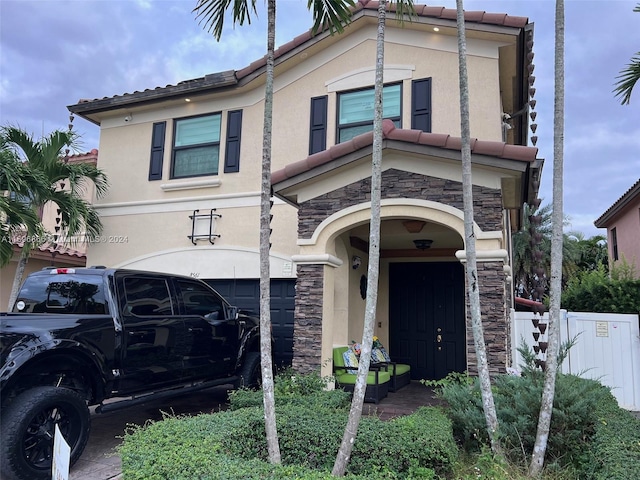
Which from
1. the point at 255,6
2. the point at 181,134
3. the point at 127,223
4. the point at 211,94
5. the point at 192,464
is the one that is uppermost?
the point at 211,94

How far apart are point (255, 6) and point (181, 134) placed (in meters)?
7.51

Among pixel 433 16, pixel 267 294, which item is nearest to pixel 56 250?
pixel 267 294

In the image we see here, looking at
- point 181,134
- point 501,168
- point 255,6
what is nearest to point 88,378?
point 255,6

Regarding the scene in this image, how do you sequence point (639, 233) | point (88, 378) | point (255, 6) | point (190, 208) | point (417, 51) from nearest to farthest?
point (255, 6) → point (88, 378) → point (417, 51) → point (190, 208) → point (639, 233)

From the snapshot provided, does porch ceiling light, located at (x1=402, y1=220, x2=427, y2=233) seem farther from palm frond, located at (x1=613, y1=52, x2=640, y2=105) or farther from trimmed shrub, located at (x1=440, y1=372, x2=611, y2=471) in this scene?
palm frond, located at (x1=613, y1=52, x2=640, y2=105)

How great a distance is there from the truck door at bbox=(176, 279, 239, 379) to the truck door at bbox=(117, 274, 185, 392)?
0.21m

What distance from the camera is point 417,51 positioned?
987 cm

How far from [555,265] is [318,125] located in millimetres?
7034

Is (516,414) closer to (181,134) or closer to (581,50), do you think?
(581,50)

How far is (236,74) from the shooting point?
11.1 metres

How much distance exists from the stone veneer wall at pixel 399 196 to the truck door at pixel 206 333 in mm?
1058

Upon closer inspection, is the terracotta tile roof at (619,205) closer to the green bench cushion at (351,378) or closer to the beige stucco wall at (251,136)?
the beige stucco wall at (251,136)

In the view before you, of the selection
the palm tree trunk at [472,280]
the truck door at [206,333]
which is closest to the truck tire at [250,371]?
the truck door at [206,333]

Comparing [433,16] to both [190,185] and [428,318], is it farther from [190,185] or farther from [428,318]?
[190,185]
